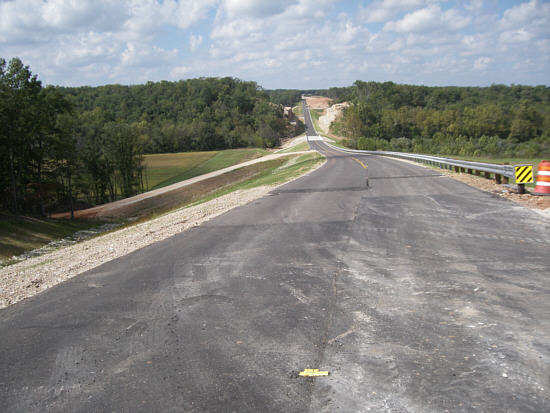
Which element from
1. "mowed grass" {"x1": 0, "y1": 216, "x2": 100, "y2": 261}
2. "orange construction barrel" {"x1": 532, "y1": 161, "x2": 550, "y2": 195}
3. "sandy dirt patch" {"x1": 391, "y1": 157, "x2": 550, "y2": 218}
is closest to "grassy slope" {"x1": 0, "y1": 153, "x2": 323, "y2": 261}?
"mowed grass" {"x1": 0, "y1": 216, "x2": 100, "y2": 261}

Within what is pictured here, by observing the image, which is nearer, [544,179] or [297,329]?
[297,329]

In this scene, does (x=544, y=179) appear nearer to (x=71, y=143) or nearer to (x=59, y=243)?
(x=59, y=243)

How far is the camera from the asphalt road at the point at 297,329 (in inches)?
155

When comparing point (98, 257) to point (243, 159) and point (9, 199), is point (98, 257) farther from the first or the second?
point (243, 159)

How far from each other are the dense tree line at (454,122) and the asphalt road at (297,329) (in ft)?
201

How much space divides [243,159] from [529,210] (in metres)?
73.4

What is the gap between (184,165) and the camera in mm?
82562

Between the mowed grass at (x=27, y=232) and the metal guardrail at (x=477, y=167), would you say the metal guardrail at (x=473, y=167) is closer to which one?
the metal guardrail at (x=477, y=167)

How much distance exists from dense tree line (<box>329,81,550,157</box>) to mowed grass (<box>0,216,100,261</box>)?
5872 cm

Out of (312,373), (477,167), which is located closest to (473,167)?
(477,167)

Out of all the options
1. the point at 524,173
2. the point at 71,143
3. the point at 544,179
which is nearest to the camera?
the point at 544,179

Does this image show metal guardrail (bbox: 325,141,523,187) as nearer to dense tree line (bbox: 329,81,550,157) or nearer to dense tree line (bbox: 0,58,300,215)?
dense tree line (bbox: 0,58,300,215)

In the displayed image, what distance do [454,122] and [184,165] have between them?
219ft

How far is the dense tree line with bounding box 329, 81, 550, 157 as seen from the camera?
266 feet
